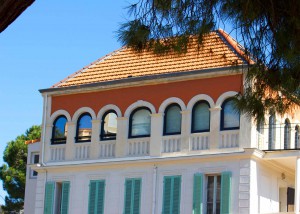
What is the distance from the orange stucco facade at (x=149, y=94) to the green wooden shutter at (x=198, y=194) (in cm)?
294

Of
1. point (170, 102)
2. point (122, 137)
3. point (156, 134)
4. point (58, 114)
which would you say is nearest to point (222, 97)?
point (170, 102)

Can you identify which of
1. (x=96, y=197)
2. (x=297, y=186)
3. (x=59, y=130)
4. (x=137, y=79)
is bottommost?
(x=96, y=197)

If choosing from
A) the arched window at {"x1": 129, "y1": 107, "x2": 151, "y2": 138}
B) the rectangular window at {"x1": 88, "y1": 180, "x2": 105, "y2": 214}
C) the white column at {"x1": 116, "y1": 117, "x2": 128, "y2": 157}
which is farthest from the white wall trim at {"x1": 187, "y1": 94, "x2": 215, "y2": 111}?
the rectangular window at {"x1": 88, "y1": 180, "x2": 105, "y2": 214}

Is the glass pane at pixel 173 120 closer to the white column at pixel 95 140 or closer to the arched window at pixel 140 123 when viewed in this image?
the arched window at pixel 140 123

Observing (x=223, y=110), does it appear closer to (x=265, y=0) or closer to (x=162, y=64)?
(x=162, y=64)

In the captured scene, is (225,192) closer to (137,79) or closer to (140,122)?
(140,122)

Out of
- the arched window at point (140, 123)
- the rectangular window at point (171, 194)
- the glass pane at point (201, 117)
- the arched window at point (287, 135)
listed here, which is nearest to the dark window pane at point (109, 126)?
the arched window at point (140, 123)

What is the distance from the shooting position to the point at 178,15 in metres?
13.6

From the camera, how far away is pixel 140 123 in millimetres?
35781

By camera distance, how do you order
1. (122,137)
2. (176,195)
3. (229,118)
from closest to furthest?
(229,118), (176,195), (122,137)

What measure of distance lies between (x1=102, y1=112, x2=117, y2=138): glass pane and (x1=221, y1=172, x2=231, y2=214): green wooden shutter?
546 centimetres

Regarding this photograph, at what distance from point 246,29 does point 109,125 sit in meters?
22.9

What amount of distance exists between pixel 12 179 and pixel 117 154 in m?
27.3

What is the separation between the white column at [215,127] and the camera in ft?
110
